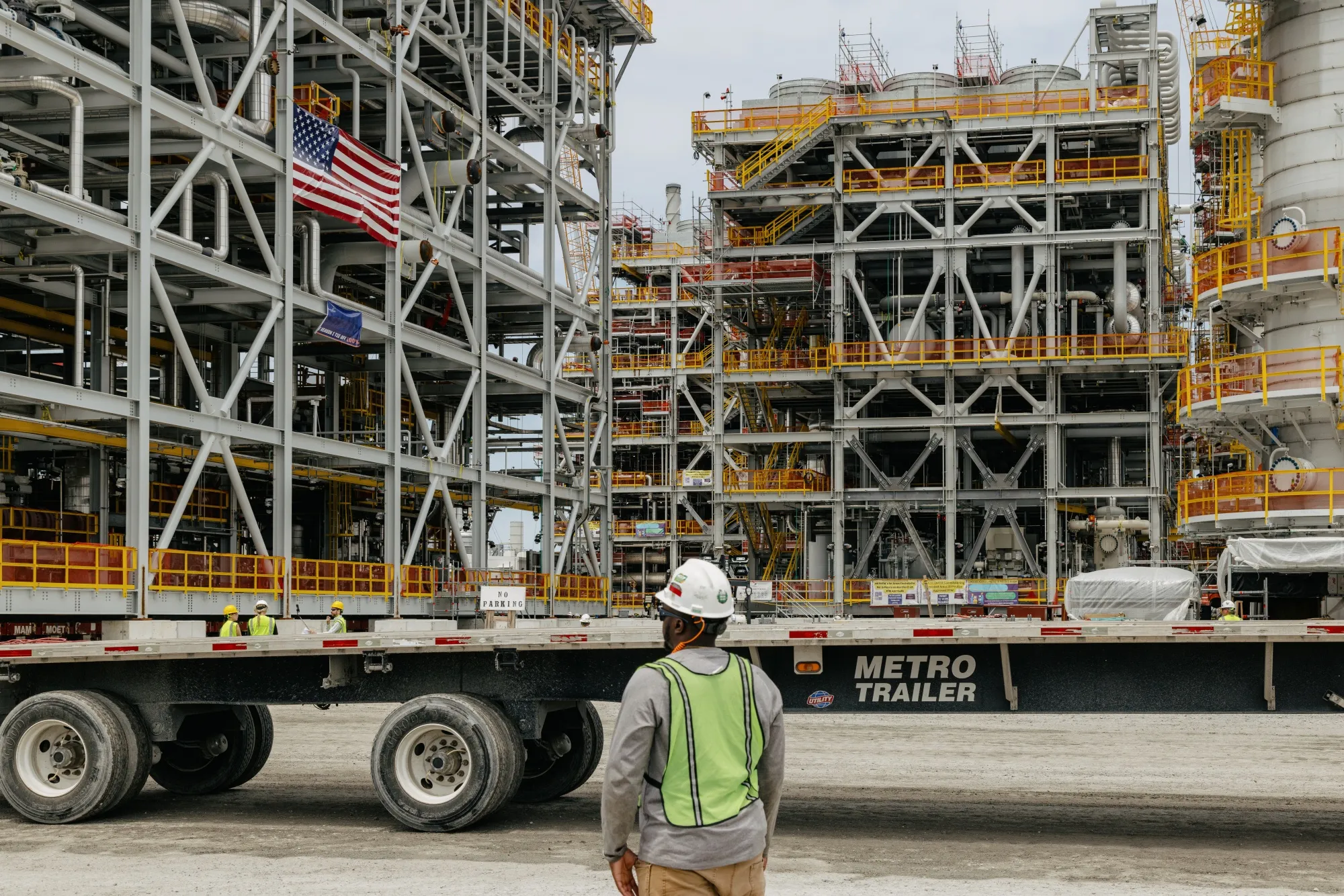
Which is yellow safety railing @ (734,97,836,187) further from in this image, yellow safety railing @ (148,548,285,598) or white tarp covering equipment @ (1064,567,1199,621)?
yellow safety railing @ (148,548,285,598)

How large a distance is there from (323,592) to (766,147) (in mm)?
30718

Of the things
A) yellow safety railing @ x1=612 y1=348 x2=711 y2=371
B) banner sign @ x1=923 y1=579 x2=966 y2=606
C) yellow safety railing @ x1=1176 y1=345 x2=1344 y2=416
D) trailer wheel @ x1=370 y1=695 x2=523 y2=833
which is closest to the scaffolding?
banner sign @ x1=923 y1=579 x2=966 y2=606

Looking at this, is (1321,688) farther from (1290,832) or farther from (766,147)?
(766,147)

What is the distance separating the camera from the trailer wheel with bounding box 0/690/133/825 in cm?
1358

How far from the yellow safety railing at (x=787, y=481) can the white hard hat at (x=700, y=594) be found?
169 ft

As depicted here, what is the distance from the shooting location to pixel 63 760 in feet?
45.3

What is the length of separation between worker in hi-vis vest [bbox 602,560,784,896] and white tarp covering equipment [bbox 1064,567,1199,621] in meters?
29.7

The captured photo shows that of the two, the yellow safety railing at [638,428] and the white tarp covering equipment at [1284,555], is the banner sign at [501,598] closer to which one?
the white tarp covering equipment at [1284,555]

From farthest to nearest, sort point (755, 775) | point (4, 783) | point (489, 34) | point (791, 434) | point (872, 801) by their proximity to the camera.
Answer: point (791, 434), point (489, 34), point (872, 801), point (4, 783), point (755, 775)

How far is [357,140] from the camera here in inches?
1436

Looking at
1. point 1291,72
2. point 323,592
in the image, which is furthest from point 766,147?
point 323,592

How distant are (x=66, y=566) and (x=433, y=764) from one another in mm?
15393

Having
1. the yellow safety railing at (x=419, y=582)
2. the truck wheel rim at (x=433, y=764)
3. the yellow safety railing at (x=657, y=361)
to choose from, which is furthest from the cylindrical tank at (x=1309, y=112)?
the yellow safety railing at (x=657, y=361)

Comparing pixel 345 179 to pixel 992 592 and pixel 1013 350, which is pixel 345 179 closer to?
→ pixel 992 592
